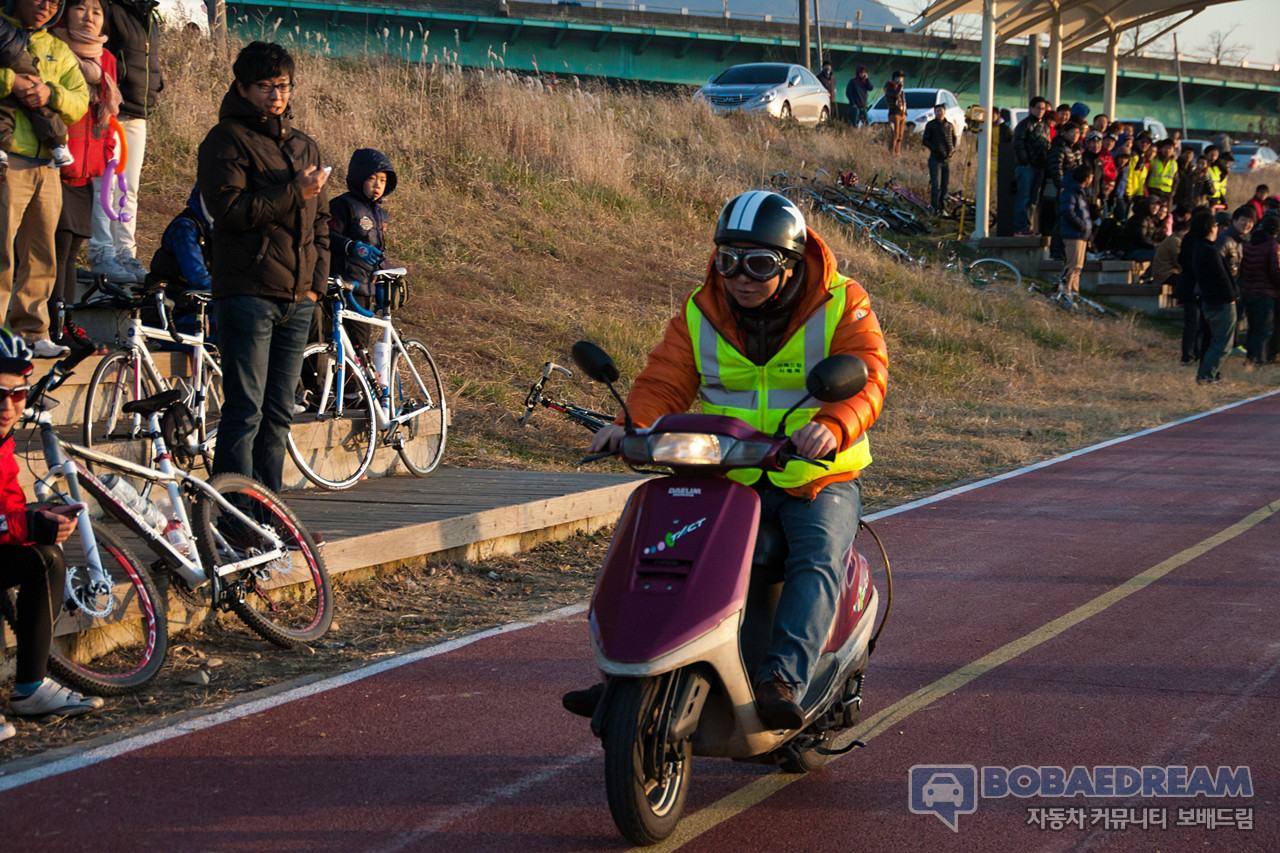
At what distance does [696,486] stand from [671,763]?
843mm

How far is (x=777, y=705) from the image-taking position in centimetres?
400

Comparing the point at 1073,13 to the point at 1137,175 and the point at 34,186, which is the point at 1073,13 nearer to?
the point at 1137,175

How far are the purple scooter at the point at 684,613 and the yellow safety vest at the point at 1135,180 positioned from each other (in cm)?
2386

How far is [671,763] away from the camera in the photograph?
13.3ft

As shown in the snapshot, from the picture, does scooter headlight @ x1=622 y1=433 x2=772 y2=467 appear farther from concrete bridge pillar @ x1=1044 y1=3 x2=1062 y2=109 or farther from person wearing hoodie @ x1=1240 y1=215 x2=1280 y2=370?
concrete bridge pillar @ x1=1044 y1=3 x2=1062 y2=109

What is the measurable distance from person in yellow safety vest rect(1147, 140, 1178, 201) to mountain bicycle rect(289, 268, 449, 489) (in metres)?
20.4

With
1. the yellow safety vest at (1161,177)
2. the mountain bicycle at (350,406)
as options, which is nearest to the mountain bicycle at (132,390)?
the mountain bicycle at (350,406)

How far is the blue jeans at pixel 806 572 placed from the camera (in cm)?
412

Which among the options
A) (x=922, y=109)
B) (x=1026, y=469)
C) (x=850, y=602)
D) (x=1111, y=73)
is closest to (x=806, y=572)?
(x=850, y=602)

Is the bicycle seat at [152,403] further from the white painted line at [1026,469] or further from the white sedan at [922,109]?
the white sedan at [922,109]

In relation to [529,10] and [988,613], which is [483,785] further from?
[529,10]

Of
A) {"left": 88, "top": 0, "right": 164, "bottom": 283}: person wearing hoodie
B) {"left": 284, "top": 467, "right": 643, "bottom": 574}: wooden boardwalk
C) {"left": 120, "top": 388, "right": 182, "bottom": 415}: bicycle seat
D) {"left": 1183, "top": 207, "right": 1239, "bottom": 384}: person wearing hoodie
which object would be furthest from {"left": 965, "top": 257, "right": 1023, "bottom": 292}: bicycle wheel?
{"left": 120, "top": 388, "right": 182, "bottom": 415}: bicycle seat

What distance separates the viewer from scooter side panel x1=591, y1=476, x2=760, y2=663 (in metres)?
3.86

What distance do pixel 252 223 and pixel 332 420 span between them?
238 centimetres
